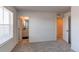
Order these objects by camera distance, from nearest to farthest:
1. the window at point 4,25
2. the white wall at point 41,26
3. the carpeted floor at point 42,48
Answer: the window at point 4,25, the carpeted floor at point 42,48, the white wall at point 41,26

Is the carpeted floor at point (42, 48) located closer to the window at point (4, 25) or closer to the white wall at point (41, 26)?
the window at point (4, 25)

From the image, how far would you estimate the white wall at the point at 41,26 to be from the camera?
29.7ft

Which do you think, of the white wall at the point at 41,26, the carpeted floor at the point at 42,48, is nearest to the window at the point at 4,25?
the carpeted floor at the point at 42,48

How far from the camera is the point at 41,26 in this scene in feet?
30.6

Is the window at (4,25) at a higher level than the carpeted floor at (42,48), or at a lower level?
higher

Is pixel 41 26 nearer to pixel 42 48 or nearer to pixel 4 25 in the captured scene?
pixel 42 48

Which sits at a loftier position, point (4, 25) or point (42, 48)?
point (4, 25)

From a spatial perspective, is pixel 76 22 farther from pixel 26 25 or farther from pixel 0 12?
pixel 26 25

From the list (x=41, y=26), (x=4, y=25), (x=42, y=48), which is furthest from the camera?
(x=41, y=26)

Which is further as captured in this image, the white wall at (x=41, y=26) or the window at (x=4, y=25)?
the white wall at (x=41, y=26)

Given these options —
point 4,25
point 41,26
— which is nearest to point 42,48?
point 4,25

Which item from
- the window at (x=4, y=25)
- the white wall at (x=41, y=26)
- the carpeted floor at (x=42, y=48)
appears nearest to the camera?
the window at (x=4, y=25)
